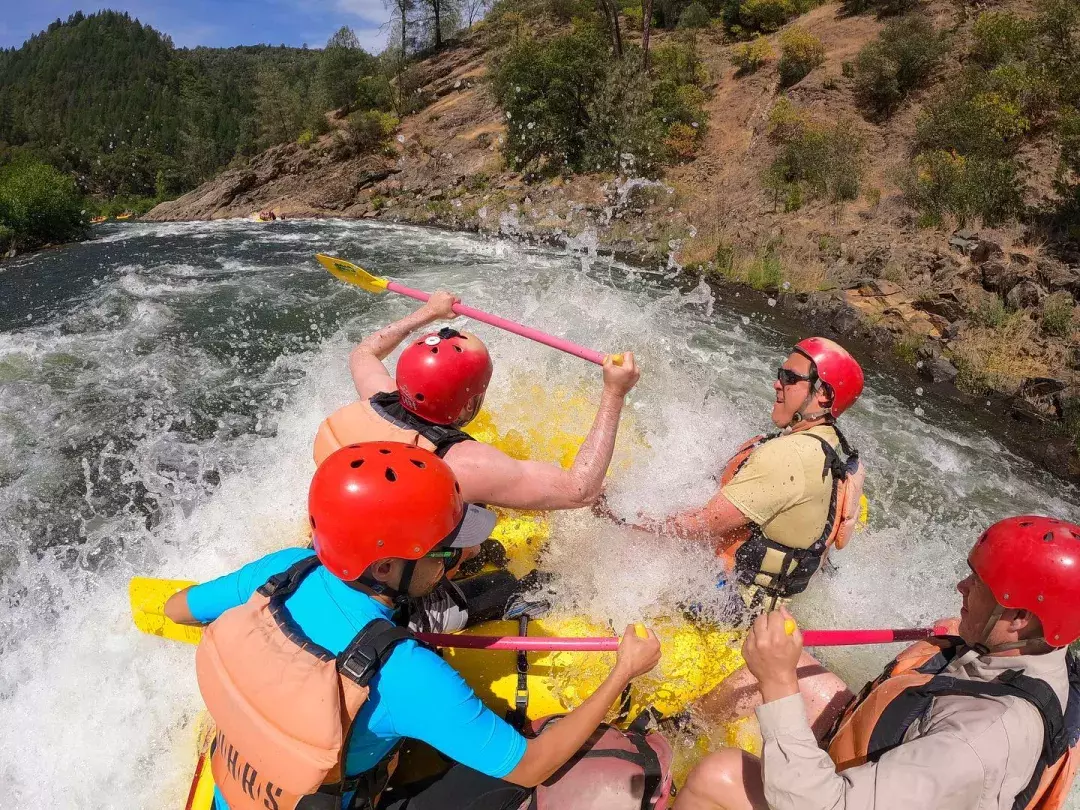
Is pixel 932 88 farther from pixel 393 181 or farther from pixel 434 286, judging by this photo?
pixel 393 181

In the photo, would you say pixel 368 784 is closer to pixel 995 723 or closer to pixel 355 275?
pixel 995 723

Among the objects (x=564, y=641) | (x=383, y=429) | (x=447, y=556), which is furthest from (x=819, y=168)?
(x=447, y=556)

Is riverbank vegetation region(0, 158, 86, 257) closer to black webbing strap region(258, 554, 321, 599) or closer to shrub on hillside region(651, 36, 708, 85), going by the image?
Answer: shrub on hillside region(651, 36, 708, 85)

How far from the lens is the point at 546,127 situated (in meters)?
24.1

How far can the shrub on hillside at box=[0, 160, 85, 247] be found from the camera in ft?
66.9

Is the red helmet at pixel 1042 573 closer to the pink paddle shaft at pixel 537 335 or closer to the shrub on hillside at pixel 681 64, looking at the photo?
the pink paddle shaft at pixel 537 335

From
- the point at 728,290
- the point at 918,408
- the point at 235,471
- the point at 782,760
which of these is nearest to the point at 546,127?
the point at 728,290

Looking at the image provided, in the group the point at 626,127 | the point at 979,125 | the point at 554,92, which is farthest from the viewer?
the point at 554,92

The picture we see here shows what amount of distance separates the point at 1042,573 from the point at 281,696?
1.89 m

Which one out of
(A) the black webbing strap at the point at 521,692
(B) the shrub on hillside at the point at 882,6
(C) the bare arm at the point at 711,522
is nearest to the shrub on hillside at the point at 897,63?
(B) the shrub on hillside at the point at 882,6

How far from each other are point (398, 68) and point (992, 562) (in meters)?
46.0

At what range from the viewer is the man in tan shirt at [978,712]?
1.41m

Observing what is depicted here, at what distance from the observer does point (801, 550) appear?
8.50 feet

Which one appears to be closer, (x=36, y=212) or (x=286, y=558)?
(x=286, y=558)
